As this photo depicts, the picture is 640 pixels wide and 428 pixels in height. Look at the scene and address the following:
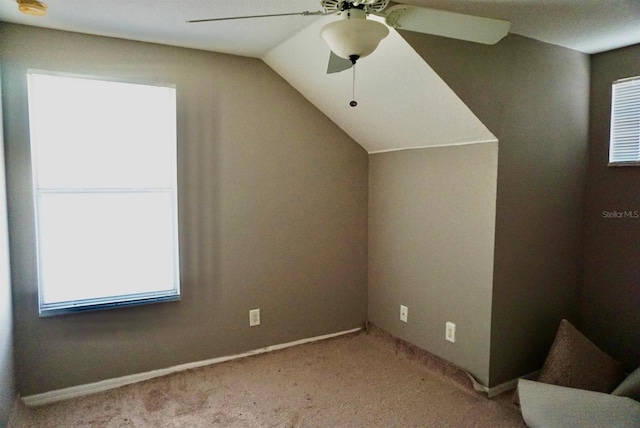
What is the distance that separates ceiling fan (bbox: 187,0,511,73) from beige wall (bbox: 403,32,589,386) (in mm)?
629

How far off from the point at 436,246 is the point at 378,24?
1797 mm

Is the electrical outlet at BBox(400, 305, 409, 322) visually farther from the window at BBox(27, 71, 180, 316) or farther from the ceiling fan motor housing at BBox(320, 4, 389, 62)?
the ceiling fan motor housing at BBox(320, 4, 389, 62)

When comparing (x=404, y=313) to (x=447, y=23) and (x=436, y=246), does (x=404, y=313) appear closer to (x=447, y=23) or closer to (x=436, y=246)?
(x=436, y=246)

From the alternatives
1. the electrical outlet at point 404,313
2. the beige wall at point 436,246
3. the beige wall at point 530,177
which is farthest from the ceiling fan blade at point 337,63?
the electrical outlet at point 404,313

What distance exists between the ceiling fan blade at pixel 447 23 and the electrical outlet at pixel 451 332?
6.05 feet

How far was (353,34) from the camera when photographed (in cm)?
139

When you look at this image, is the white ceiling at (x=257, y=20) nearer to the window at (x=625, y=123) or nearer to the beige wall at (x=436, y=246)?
the window at (x=625, y=123)

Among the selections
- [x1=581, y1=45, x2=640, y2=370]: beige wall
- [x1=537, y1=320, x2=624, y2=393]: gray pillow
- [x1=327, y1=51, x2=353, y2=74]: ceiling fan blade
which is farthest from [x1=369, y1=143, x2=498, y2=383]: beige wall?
[x1=327, y1=51, x2=353, y2=74]: ceiling fan blade

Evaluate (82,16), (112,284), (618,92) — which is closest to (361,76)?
(82,16)

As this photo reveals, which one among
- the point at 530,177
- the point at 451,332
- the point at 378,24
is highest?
the point at 378,24

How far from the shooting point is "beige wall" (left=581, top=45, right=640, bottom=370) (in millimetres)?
2688

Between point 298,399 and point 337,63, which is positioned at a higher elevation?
point 337,63

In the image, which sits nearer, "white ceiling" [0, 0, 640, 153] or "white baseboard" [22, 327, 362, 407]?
"white ceiling" [0, 0, 640, 153]

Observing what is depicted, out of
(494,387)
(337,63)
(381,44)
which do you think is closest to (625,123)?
(381,44)
